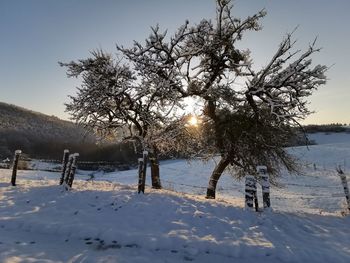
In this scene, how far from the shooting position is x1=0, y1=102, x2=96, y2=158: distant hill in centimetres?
6581

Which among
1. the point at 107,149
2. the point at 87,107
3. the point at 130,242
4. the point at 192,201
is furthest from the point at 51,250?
the point at 107,149

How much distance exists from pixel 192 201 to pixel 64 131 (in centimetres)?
8089

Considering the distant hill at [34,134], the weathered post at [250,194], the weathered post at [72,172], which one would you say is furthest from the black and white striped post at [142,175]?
the distant hill at [34,134]

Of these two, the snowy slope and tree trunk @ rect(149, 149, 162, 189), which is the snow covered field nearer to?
the snowy slope

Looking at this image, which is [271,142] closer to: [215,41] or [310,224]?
[215,41]

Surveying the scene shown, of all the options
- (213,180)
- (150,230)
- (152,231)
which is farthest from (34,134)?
(152,231)

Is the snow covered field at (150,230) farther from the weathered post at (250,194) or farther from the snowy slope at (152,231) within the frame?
the weathered post at (250,194)

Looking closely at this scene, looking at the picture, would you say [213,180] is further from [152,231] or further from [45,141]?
[45,141]

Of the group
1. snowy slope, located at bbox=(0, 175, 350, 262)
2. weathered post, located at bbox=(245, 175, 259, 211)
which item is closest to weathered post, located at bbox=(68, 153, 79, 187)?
snowy slope, located at bbox=(0, 175, 350, 262)

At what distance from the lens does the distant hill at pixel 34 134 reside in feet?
216

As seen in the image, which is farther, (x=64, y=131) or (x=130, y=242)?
(x=64, y=131)

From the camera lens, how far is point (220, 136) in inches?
755

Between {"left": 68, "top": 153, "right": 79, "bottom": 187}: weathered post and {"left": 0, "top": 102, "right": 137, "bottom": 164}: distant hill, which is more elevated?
{"left": 0, "top": 102, "right": 137, "bottom": 164}: distant hill

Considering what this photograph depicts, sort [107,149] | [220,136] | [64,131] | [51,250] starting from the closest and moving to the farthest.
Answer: [51,250] → [220,136] → [107,149] → [64,131]
